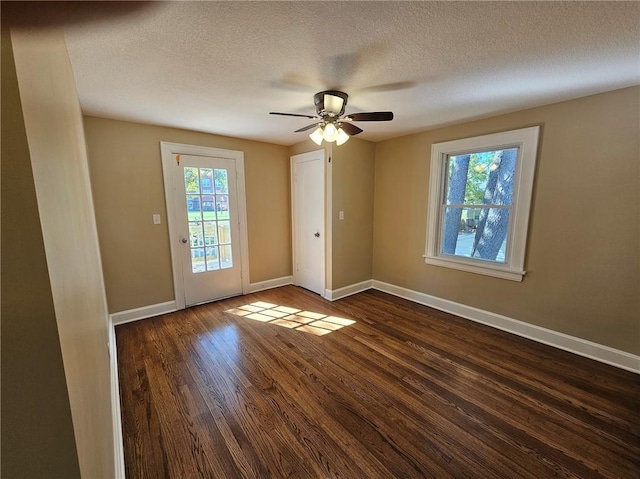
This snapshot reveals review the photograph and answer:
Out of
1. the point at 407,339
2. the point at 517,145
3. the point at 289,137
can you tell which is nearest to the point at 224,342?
the point at 407,339

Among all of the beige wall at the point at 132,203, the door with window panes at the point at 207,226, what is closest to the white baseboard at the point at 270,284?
the door with window panes at the point at 207,226

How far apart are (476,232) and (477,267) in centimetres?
42

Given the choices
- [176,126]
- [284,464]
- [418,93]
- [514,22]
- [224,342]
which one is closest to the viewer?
[514,22]

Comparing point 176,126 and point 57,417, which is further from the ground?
point 176,126

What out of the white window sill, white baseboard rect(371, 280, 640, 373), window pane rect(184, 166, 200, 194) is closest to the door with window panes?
window pane rect(184, 166, 200, 194)

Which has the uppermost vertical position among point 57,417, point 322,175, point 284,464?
point 322,175

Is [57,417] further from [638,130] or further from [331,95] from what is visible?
[638,130]

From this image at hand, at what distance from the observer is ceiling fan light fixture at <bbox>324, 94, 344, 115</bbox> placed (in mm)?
2080

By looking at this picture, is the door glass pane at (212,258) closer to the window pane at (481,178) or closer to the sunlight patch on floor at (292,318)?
the sunlight patch on floor at (292,318)

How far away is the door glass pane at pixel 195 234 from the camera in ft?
11.3

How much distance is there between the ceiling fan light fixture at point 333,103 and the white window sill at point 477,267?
2284mm

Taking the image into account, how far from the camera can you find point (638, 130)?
81.9 inches

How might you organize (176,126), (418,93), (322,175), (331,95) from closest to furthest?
(331,95) → (418,93) → (176,126) → (322,175)

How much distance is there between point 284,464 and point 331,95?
247 centimetres
